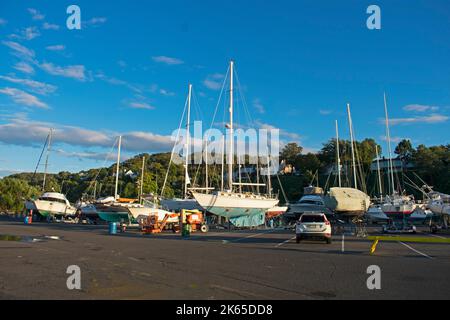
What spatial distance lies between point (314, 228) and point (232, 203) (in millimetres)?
21054

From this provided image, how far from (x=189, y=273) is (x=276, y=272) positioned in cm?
257

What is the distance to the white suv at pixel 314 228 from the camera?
21172mm

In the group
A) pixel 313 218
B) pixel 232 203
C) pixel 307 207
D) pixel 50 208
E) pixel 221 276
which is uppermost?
pixel 232 203

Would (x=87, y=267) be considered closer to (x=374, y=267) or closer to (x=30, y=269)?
(x=30, y=269)

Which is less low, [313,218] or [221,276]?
[313,218]

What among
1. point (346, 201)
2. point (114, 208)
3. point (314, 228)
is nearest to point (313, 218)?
point (314, 228)

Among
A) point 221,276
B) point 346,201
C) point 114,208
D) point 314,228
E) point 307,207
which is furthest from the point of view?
point 307,207

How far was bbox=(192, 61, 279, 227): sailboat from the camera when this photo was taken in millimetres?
40125

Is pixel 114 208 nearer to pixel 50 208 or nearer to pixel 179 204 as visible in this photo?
pixel 179 204

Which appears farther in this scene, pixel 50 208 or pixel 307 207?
pixel 50 208

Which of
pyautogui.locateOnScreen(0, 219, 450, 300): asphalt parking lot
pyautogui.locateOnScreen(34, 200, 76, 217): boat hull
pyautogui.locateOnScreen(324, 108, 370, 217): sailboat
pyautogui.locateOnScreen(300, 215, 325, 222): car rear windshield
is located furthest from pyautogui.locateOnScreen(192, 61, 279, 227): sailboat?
pyautogui.locateOnScreen(34, 200, 76, 217): boat hull

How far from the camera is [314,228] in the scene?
837 inches

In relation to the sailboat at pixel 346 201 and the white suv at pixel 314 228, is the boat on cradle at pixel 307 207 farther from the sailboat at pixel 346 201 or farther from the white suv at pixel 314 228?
the white suv at pixel 314 228
